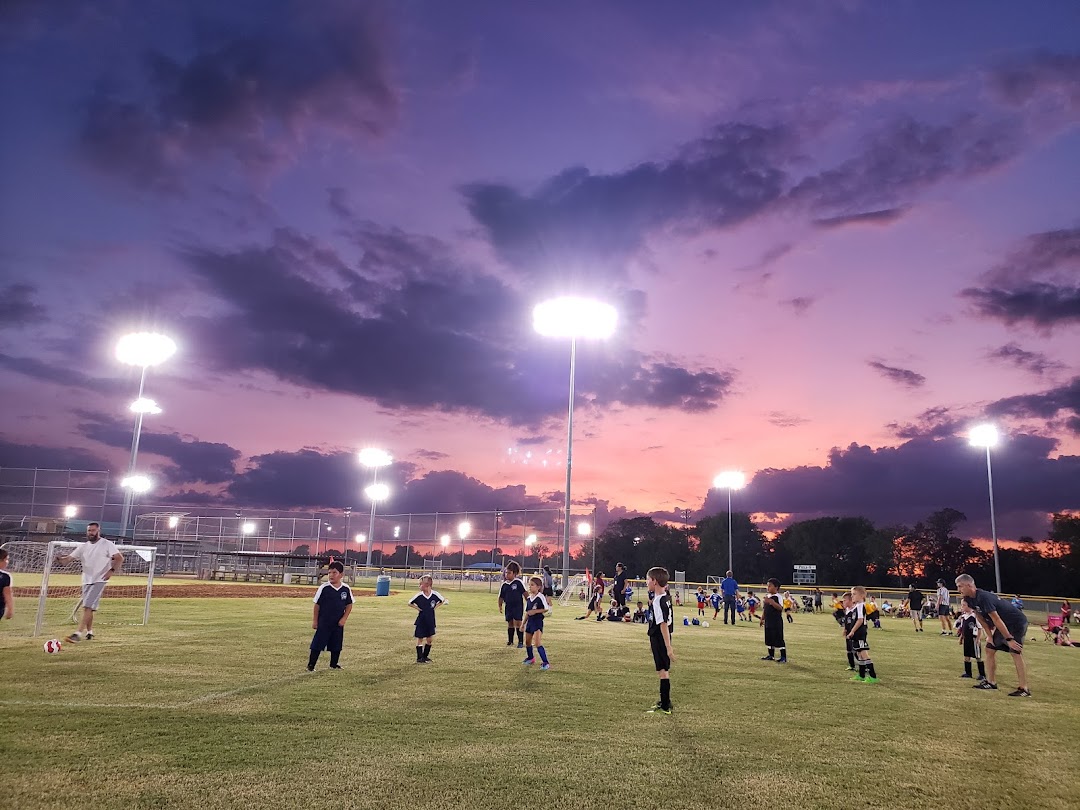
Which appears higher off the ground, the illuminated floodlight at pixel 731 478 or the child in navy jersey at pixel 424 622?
the illuminated floodlight at pixel 731 478

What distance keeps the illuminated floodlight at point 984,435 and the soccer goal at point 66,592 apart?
4573cm

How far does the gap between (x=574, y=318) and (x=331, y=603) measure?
2221 cm

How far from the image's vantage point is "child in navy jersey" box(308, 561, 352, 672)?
11.5 metres

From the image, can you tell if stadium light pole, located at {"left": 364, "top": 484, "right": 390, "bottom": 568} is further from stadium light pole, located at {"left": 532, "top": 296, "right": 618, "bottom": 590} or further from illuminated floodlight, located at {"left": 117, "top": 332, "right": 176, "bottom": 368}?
stadium light pole, located at {"left": 532, "top": 296, "right": 618, "bottom": 590}

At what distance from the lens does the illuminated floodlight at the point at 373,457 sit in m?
60.3

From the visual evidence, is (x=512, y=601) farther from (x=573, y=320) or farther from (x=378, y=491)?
(x=378, y=491)

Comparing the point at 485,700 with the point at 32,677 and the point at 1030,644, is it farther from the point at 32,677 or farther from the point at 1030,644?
the point at 1030,644

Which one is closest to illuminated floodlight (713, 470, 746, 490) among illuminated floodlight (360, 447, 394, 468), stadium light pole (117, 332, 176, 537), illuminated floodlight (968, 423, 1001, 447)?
illuminated floodlight (968, 423, 1001, 447)

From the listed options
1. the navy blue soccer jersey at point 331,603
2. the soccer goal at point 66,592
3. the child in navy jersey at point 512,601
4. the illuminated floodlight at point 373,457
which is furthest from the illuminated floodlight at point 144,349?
the navy blue soccer jersey at point 331,603

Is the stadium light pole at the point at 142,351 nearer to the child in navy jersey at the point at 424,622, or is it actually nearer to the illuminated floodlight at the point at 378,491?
the illuminated floodlight at the point at 378,491

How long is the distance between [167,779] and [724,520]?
11419cm

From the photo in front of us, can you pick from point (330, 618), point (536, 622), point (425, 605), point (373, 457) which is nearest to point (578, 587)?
point (373, 457)

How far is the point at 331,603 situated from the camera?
11648 millimetres

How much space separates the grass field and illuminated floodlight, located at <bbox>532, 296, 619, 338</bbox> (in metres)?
19.9
